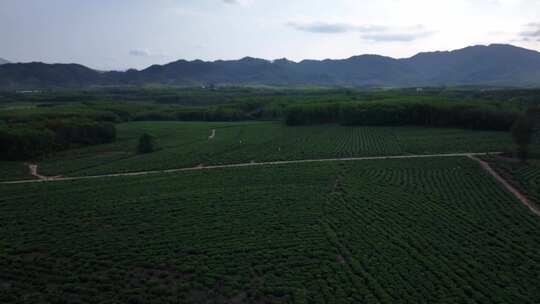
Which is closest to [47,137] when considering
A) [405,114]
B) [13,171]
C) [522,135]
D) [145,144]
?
[13,171]

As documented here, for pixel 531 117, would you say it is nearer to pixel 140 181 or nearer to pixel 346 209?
pixel 346 209

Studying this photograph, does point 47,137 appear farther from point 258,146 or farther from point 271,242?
point 271,242

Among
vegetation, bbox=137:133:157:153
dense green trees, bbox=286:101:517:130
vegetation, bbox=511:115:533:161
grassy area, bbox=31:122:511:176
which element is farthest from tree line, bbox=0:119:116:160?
vegetation, bbox=511:115:533:161

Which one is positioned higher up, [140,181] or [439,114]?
[439,114]

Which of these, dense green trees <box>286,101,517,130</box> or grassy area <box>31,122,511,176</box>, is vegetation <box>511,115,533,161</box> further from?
dense green trees <box>286,101,517,130</box>

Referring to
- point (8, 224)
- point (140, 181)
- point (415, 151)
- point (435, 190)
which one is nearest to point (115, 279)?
point (8, 224)
